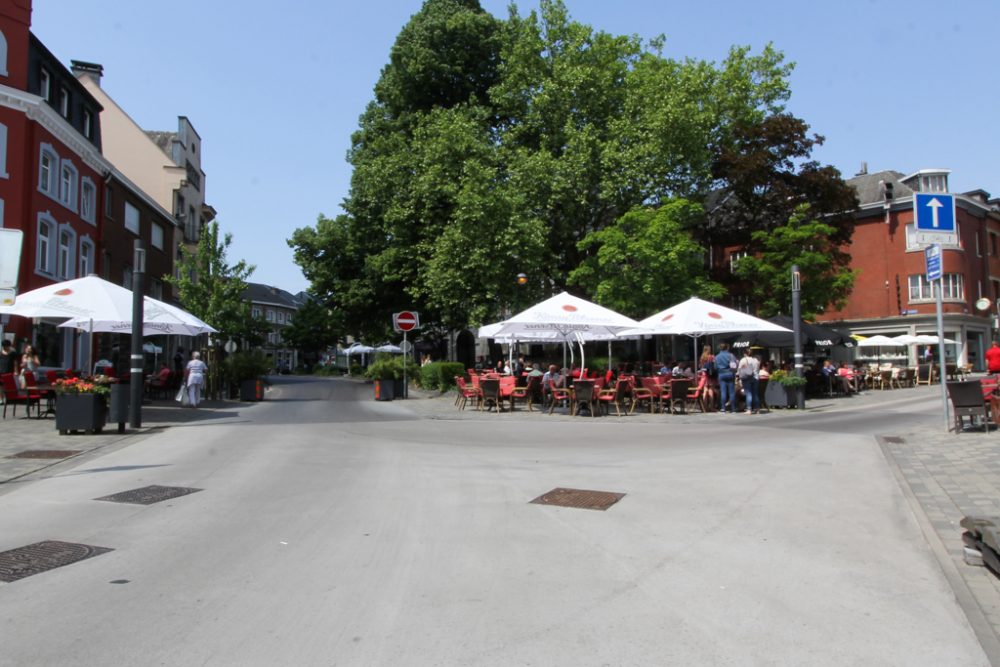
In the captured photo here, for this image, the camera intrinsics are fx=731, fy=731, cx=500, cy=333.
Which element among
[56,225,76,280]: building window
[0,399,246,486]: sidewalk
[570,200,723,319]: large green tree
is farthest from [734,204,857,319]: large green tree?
[56,225,76,280]: building window

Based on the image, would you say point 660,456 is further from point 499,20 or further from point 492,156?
point 499,20

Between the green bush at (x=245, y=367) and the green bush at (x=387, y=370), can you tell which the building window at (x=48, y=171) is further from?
the green bush at (x=387, y=370)

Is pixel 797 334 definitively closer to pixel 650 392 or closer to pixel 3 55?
pixel 650 392

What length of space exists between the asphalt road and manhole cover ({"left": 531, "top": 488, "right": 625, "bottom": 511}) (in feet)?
0.54

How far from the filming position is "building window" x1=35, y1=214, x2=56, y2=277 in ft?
81.3

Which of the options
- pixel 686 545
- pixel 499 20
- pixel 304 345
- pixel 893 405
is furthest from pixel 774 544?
pixel 304 345

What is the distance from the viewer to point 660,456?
1037cm

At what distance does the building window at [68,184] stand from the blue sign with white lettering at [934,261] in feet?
89.6

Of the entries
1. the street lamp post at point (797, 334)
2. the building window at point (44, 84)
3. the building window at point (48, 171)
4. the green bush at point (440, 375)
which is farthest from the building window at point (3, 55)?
the street lamp post at point (797, 334)

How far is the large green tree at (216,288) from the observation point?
32.3 metres

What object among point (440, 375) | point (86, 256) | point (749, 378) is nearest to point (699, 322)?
point (749, 378)

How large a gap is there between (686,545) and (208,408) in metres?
18.3

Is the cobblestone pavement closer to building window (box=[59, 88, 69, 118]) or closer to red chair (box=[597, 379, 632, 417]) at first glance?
red chair (box=[597, 379, 632, 417])

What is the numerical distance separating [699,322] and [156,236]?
104 feet
